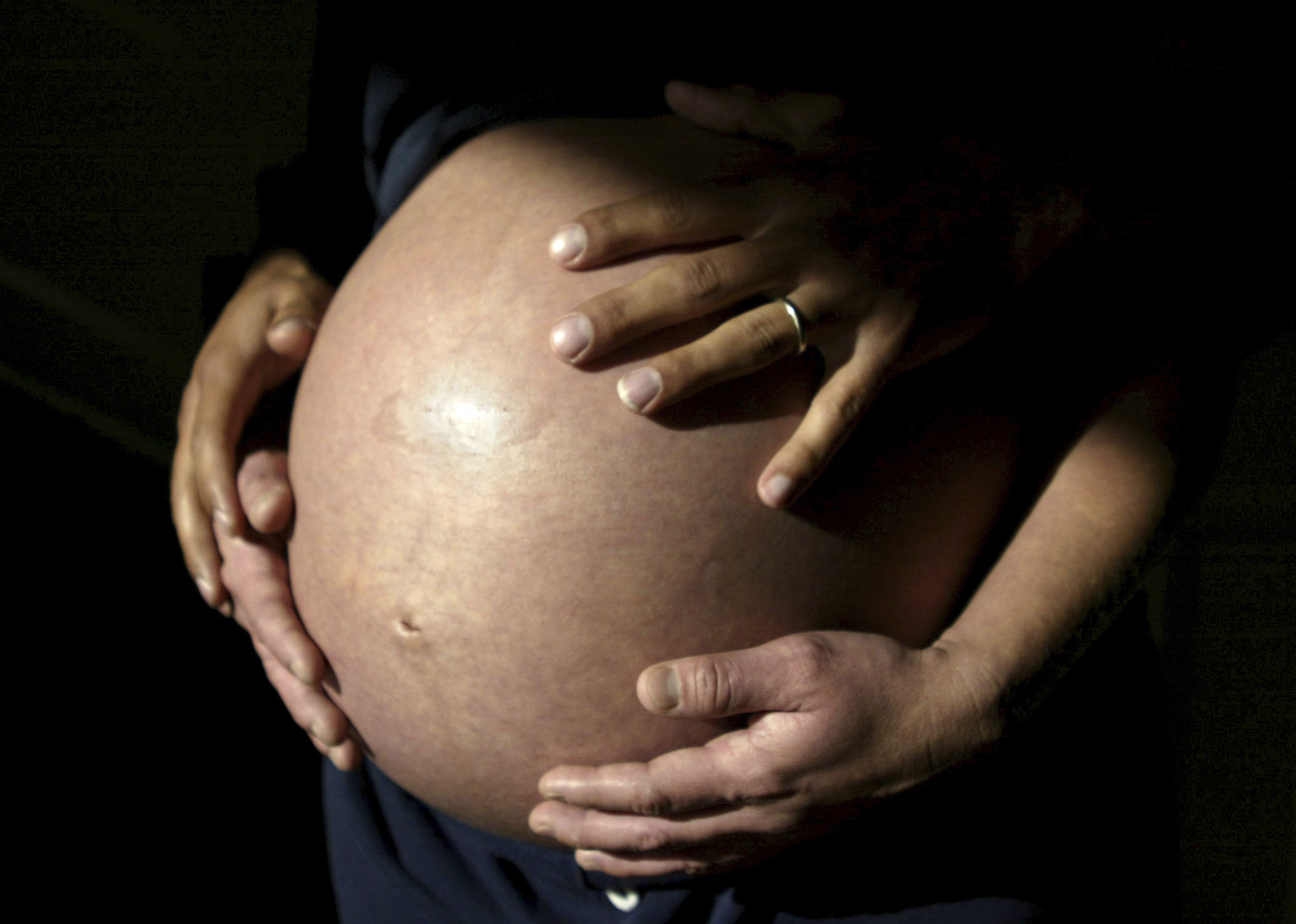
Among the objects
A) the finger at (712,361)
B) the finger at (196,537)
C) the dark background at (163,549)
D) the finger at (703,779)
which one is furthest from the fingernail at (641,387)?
the dark background at (163,549)

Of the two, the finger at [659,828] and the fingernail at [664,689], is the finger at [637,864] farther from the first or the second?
the fingernail at [664,689]

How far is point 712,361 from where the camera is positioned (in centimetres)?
55

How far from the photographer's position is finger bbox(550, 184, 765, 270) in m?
0.58

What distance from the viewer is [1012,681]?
612mm

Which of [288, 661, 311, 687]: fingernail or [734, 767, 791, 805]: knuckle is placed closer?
[734, 767, 791, 805]: knuckle

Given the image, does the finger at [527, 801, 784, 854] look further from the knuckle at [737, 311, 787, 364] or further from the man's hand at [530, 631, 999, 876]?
the knuckle at [737, 311, 787, 364]

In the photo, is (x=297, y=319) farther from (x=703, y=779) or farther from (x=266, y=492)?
(x=703, y=779)

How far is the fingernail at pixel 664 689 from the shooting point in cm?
56

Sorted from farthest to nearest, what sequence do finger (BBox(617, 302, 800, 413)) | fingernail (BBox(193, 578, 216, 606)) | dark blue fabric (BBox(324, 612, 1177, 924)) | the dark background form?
the dark background < fingernail (BBox(193, 578, 216, 606)) < dark blue fabric (BBox(324, 612, 1177, 924)) < finger (BBox(617, 302, 800, 413))

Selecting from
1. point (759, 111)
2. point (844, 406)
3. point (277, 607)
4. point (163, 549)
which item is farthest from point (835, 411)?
point (163, 549)

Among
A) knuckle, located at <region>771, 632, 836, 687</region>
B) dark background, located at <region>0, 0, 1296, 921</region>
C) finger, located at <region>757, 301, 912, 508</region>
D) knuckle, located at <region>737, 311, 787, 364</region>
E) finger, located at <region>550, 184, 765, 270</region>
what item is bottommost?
dark background, located at <region>0, 0, 1296, 921</region>

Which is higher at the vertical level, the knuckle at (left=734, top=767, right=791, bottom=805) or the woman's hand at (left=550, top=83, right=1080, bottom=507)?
the woman's hand at (left=550, top=83, right=1080, bottom=507)

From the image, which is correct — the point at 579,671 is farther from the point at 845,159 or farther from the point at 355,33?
the point at 355,33

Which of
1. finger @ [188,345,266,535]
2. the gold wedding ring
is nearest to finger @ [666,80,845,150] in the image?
the gold wedding ring
